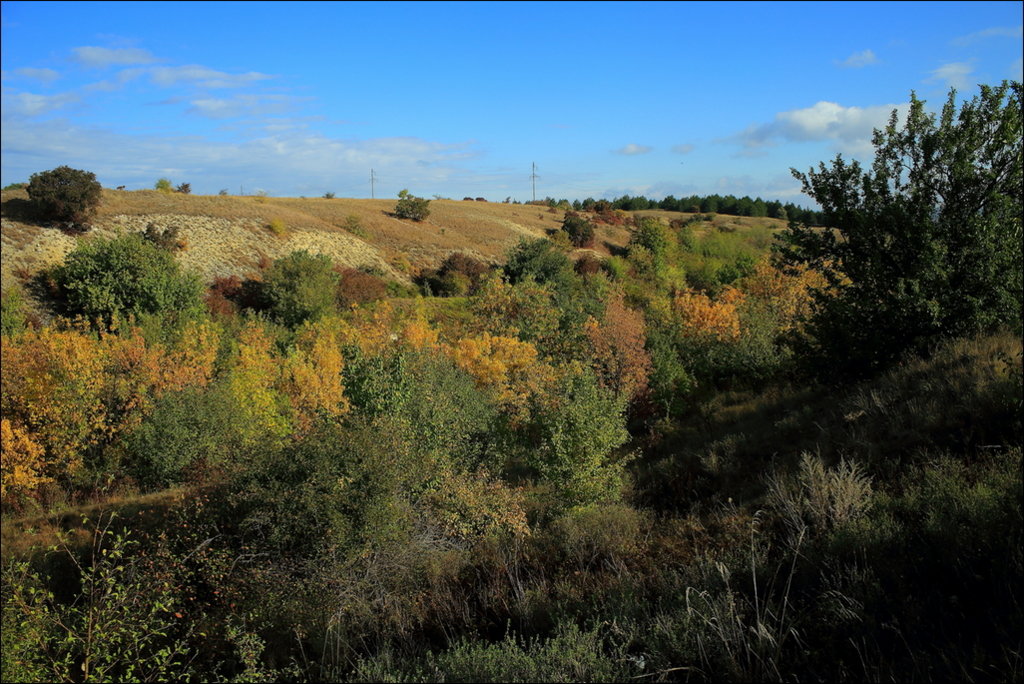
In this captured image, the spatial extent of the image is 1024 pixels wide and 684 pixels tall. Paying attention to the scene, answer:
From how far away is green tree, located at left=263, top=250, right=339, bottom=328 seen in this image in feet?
108

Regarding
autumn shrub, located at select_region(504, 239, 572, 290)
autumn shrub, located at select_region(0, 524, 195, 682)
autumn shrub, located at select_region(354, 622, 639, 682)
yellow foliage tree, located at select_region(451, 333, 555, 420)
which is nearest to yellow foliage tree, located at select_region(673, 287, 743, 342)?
autumn shrub, located at select_region(504, 239, 572, 290)

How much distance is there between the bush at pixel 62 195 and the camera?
36.7 meters

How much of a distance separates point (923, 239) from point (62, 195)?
41516 millimetres

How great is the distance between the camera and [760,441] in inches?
602

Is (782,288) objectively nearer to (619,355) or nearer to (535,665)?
(619,355)

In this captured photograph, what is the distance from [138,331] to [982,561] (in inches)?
1068

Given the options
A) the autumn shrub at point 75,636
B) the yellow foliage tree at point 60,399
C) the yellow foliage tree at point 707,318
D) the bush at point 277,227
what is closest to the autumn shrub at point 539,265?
the yellow foliage tree at point 707,318

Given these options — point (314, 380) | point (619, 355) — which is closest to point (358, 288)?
point (314, 380)

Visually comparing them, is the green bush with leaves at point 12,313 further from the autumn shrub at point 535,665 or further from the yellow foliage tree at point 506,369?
the autumn shrub at point 535,665

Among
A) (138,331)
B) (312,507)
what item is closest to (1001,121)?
(312,507)

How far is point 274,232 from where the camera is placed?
4247 cm

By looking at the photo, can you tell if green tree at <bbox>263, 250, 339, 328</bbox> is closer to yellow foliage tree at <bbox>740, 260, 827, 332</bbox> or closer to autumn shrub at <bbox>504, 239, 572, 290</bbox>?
autumn shrub at <bbox>504, 239, 572, 290</bbox>

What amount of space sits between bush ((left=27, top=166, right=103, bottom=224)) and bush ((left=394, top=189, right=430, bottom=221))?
768 inches

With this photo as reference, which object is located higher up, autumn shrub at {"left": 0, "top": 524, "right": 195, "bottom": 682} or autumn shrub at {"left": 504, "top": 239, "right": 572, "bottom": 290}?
autumn shrub at {"left": 504, "top": 239, "right": 572, "bottom": 290}
